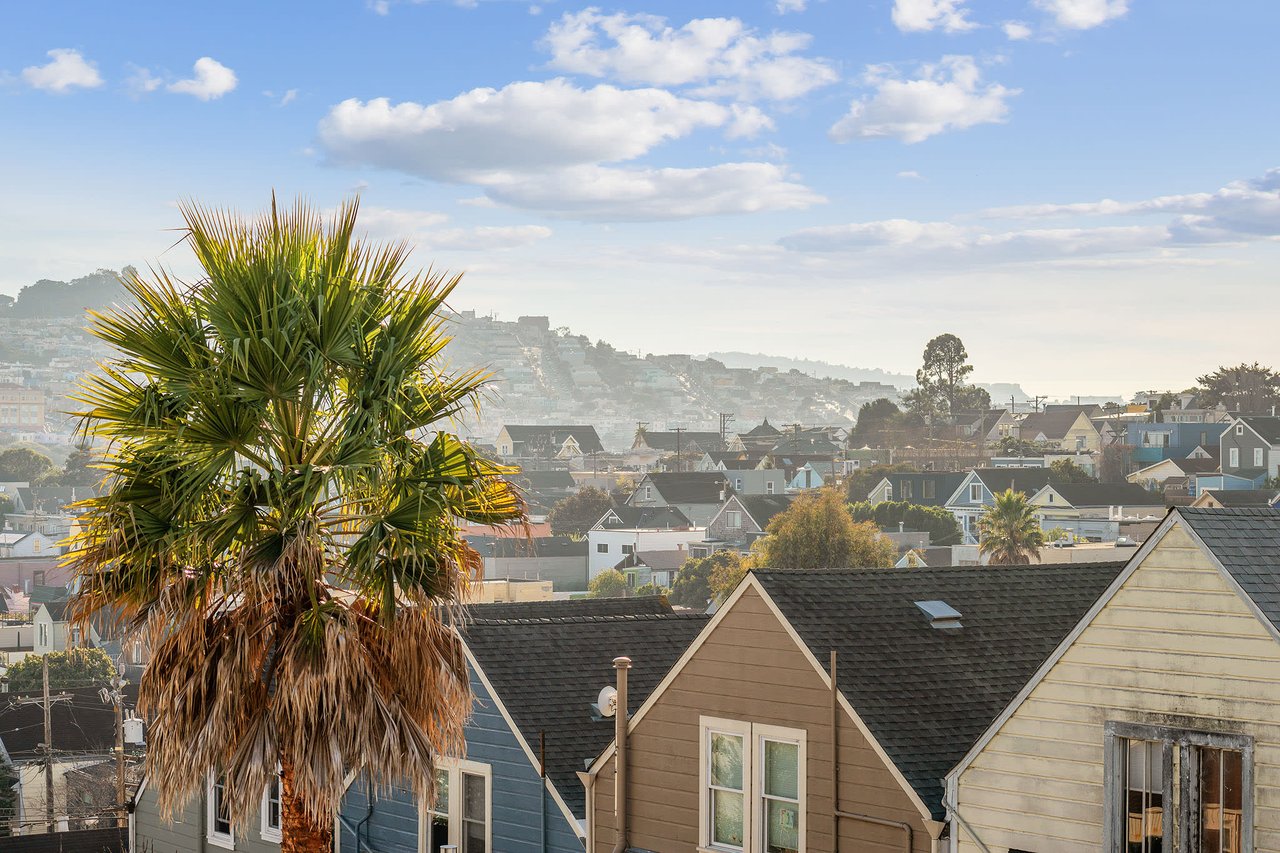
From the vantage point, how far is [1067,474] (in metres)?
176

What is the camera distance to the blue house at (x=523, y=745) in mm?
22891

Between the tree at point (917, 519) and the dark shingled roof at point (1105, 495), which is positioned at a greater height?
the dark shingled roof at point (1105, 495)

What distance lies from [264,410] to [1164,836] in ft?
29.7

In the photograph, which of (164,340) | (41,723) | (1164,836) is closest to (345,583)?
(164,340)

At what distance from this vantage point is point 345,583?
1585 cm

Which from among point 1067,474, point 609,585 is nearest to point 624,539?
point 609,585

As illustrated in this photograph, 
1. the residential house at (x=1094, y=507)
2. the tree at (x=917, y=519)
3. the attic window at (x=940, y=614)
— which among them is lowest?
the tree at (x=917, y=519)

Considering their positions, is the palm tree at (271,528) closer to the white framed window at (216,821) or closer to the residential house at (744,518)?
the white framed window at (216,821)

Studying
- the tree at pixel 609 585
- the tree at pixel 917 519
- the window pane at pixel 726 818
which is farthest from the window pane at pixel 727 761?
the tree at pixel 917 519

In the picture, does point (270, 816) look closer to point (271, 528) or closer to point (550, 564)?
point (271, 528)

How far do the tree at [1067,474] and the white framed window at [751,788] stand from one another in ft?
513

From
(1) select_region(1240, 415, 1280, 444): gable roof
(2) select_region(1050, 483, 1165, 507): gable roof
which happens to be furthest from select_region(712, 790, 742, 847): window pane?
(1) select_region(1240, 415, 1280, 444): gable roof

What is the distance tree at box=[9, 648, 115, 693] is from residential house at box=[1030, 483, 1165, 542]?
262ft

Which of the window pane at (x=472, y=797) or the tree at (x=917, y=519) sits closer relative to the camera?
the window pane at (x=472, y=797)
